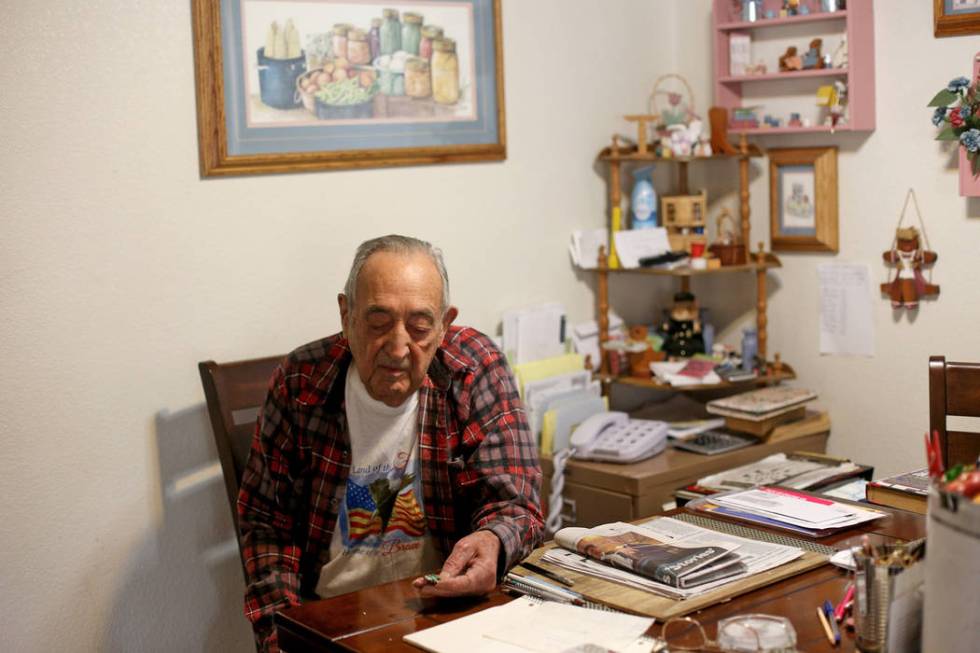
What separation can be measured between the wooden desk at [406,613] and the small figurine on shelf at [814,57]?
5.91 feet

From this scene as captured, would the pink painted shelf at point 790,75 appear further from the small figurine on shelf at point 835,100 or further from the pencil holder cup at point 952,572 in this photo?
the pencil holder cup at point 952,572

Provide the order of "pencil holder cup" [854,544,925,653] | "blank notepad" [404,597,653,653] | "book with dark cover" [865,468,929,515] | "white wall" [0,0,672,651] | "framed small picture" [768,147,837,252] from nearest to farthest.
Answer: "pencil holder cup" [854,544,925,653] → "blank notepad" [404,597,653,653] → "book with dark cover" [865,468,929,515] → "white wall" [0,0,672,651] → "framed small picture" [768,147,837,252]

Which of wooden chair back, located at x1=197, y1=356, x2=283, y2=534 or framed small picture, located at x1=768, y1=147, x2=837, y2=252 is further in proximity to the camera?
framed small picture, located at x1=768, y1=147, x2=837, y2=252

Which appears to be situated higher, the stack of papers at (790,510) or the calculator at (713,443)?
the stack of papers at (790,510)

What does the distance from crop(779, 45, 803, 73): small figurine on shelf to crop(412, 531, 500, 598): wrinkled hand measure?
1.98 m

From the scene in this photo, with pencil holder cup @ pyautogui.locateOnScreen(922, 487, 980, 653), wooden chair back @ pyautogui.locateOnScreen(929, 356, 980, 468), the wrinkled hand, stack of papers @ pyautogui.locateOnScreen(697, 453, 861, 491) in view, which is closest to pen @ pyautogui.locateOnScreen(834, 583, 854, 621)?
pencil holder cup @ pyautogui.locateOnScreen(922, 487, 980, 653)

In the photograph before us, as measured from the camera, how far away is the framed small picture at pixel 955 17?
3.00 m

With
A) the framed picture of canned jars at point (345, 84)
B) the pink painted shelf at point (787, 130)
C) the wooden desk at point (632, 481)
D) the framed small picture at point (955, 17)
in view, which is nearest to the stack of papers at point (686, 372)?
the wooden desk at point (632, 481)

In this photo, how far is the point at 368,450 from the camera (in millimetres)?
2217

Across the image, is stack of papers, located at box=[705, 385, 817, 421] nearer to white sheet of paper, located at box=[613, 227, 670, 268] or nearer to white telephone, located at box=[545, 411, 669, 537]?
white telephone, located at box=[545, 411, 669, 537]

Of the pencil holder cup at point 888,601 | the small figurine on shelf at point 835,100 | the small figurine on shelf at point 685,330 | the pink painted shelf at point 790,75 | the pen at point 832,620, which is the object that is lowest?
the pen at point 832,620

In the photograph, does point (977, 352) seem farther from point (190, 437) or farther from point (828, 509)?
point (190, 437)

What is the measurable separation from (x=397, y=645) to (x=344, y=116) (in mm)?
1723

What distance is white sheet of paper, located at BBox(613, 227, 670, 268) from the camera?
3.55 metres
